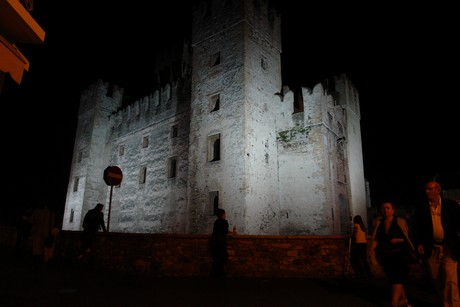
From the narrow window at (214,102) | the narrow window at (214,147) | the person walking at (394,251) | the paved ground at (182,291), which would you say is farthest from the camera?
the narrow window at (214,102)

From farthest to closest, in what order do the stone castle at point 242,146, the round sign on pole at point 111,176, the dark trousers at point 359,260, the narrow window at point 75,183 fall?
1. the narrow window at point 75,183
2. the stone castle at point 242,146
3. the round sign on pole at point 111,176
4. the dark trousers at point 359,260

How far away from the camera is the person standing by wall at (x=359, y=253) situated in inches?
297

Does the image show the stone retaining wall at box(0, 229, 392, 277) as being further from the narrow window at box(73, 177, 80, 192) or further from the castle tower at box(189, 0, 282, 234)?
the narrow window at box(73, 177, 80, 192)

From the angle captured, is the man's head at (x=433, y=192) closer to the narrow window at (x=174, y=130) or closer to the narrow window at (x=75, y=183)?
the narrow window at (x=174, y=130)

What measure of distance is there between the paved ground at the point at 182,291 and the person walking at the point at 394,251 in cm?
73

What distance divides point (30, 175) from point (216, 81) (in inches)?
1236

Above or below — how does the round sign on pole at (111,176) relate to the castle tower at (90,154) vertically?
below

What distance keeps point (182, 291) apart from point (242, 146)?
923cm

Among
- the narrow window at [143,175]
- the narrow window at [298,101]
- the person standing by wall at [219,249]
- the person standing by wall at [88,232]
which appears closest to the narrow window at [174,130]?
the narrow window at [143,175]

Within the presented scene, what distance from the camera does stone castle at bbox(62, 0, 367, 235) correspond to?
1507cm

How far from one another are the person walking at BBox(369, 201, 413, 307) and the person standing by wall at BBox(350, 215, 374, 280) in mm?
2922

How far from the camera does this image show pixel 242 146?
14.7 m

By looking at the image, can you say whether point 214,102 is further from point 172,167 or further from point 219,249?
point 219,249

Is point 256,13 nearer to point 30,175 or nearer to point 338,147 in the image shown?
point 338,147
